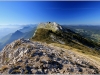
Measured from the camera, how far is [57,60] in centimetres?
3297

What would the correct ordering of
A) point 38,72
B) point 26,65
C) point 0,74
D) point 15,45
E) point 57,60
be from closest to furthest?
point 0,74 → point 38,72 → point 26,65 → point 57,60 → point 15,45

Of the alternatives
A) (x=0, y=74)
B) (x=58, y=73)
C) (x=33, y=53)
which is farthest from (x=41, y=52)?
(x=0, y=74)

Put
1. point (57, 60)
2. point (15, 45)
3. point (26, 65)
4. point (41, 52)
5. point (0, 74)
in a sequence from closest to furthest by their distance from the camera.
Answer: point (0, 74) → point (26, 65) → point (57, 60) → point (41, 52) → point (15, 45)

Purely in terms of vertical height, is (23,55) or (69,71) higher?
(23,55)

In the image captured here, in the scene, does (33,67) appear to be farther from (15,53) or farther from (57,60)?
(15,53)

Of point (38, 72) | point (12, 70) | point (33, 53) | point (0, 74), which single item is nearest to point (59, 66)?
point (38, 72)

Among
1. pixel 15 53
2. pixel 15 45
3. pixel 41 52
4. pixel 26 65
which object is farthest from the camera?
pixel 15 45

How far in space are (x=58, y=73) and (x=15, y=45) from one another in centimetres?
2136

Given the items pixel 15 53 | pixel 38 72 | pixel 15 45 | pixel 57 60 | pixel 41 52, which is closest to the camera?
pixel 38 72

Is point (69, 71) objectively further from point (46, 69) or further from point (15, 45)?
point (15, 45)

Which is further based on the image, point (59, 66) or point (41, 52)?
point (41, 52)

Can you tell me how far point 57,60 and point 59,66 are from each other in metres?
3.17

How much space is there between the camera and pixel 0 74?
24.3 metres

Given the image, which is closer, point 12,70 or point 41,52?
point 12,70
